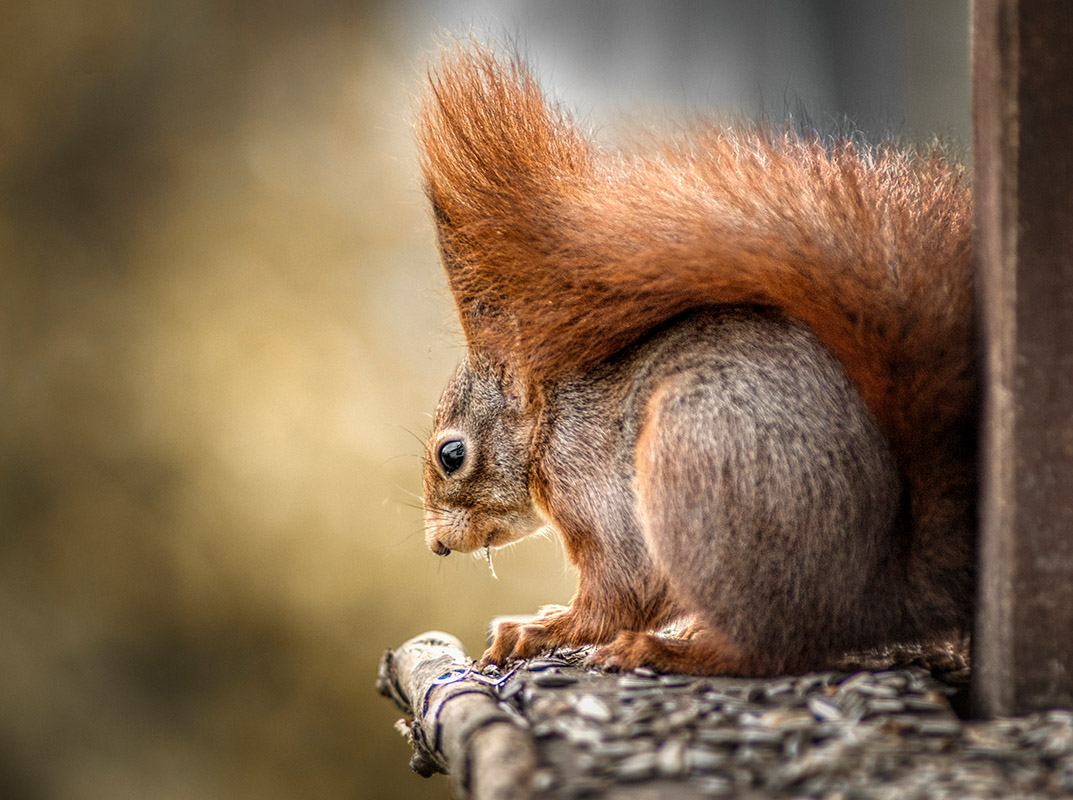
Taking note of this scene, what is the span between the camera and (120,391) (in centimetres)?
244

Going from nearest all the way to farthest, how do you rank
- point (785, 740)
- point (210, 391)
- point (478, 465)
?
point (785, 740)
point (478, 465)
point (210, 391)

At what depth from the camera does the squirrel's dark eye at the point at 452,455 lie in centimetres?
116

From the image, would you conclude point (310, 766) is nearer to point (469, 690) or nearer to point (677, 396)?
point (469, 690)

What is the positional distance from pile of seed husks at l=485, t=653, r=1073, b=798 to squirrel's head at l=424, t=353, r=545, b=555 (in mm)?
274

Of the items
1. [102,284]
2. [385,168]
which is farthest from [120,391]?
Result: [385,168]

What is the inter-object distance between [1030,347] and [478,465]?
0.59 m

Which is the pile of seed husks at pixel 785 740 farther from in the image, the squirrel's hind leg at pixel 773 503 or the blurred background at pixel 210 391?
the blurred background at pixel 210 391

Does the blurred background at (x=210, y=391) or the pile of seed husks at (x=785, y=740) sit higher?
the blurred background at (x=210, y=391)

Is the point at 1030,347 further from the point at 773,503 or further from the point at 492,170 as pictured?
the point at 492,170

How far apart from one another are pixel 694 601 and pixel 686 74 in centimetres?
167

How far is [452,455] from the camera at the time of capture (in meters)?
1.17

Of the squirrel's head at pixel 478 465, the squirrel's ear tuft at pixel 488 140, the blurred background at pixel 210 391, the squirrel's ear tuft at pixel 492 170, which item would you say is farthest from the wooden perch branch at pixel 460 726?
the blurred background at pixel 210 391

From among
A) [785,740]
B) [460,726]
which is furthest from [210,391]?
[785,740]

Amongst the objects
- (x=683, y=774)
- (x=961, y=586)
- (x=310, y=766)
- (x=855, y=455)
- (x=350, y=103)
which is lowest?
(x=310, y=766)
